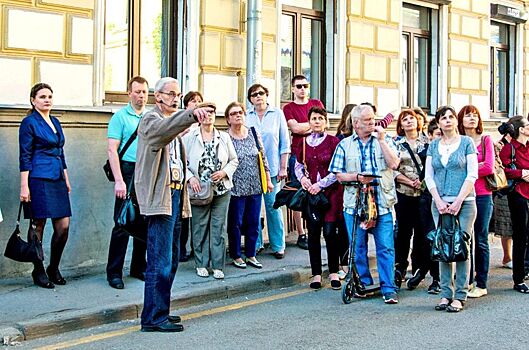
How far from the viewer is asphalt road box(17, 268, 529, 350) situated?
643 centimetres

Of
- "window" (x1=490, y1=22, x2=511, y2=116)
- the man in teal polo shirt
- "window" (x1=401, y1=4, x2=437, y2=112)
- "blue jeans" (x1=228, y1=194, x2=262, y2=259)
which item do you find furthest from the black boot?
"window" (x1=490, y1=22, x2=511, y2=116)

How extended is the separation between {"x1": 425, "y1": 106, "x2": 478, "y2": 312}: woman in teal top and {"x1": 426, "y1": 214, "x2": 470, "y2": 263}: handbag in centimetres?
6

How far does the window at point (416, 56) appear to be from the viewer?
48.2 ft

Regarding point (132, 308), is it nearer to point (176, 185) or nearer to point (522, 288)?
point (176, 185)

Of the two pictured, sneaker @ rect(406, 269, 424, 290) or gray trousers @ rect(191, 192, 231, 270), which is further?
gray trousers @ rect(191, 192, 231, 270)

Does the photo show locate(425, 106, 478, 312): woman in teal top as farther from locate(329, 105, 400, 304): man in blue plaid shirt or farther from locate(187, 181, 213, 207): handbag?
locate(187, 181, 213, 207): handbag

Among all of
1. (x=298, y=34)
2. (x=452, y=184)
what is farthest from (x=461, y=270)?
(x=298, y=34)

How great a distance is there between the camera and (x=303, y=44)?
12.7 metres

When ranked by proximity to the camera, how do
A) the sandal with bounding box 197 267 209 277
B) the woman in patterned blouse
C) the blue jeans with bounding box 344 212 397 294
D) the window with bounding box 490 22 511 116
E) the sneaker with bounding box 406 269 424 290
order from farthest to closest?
the window with bounding box 490 22 511 116 → the woman in patterned blouse → the sandal with bounding box 197 267 209 277 → the sneaker with bounding box 406 269 424 290 → the blue jeans with bounding box 344 212 397 294

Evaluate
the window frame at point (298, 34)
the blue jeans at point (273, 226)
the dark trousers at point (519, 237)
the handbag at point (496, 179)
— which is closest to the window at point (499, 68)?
the window frame at point (298, 34)

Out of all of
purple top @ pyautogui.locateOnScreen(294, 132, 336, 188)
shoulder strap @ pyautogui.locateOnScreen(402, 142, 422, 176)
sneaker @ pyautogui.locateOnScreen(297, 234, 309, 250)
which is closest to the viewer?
purple top @ pyautogui.locateOnScreen(294, 132, 336, 188)

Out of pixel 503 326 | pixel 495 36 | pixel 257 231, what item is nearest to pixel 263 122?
pixel 257 231

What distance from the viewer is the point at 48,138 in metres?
7.99

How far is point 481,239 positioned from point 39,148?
4.44m
